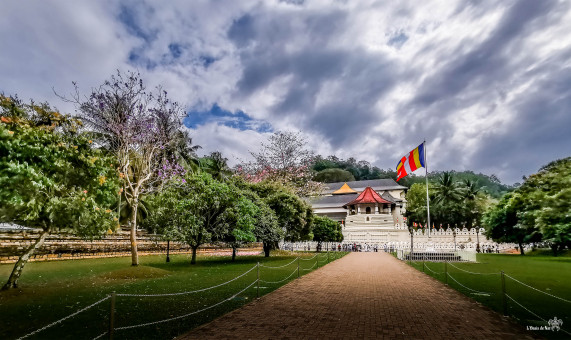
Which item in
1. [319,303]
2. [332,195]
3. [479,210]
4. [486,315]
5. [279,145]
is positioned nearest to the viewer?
[486,315]

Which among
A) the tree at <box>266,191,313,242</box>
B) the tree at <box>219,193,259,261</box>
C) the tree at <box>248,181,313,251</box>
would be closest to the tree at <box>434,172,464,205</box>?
the tree at <box>248,181,313,251</box>

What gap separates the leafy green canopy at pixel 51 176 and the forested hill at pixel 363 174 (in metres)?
73.3

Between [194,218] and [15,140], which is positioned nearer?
[15,140]

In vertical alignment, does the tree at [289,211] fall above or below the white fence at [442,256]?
above

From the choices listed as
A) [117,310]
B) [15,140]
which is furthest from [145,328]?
[15,140]

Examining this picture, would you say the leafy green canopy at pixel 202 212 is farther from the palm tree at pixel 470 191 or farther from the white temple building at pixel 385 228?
the palm tree at pixel 470 191

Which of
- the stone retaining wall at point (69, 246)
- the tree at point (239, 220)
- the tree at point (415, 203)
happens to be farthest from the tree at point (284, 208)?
the tree at point (415, 203)

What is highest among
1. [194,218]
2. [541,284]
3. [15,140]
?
[15,140]

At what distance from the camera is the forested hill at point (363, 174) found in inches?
3597

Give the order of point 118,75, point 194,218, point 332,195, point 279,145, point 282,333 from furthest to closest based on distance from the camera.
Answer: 1. point 332,195
2. point 279,145
3. point 194,218
4. point 118,75
5. point 282,333

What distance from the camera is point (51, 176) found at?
9297mm

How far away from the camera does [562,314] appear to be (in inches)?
287

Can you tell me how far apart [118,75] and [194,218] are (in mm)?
7775

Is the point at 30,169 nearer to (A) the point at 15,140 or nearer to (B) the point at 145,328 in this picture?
(A) the point at 15,140
